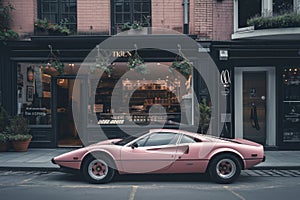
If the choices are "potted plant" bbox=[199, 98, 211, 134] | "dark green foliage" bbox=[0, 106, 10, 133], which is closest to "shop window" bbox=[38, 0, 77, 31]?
"dark green foliage" bbox=[0, 106, 10, 133]

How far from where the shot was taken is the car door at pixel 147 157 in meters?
7.52

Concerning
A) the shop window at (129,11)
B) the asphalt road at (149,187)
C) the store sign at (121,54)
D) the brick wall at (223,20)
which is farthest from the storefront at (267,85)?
the asphalt road at (149,187)

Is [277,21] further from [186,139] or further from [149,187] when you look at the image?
[149,187]

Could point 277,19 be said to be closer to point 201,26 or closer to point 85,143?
point 201,26

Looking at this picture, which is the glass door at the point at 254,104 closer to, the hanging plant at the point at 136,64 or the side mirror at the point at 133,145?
the hanging plant at the point at 136,64

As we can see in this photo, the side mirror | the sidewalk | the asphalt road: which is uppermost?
the side mirror

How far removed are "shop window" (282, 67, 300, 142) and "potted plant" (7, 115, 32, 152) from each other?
30.2 ft

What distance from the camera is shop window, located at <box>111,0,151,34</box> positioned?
12.5 meters

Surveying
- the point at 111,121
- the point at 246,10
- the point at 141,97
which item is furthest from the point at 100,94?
the point at 246,10

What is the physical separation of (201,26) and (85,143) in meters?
6.09

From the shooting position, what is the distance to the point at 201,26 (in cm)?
1225

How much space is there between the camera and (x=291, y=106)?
40.0 feet

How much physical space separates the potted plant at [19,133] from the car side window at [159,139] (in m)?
5.62

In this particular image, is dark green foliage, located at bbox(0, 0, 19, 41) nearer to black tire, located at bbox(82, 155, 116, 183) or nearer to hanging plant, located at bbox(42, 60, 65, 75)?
hanging plant, located at bbox(42, 60, 65, 75)
